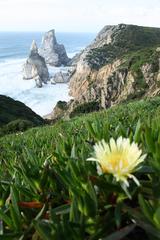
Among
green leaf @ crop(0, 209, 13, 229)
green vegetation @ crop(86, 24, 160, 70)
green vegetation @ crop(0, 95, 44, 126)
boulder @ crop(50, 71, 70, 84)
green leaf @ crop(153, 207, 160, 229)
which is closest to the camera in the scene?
green leaf @ crop(153, 207, 160, 229)

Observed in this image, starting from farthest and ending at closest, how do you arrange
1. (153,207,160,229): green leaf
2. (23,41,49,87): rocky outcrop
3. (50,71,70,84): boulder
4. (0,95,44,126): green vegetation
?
(23,41,49,87): rocky outcrop
(50,71,70,84): boulder
(0,95,44,126): green vegetation
(153,207,160,229): green leaf

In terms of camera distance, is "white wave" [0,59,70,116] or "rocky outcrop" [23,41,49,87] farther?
"rocky outcrop" [23,41,49,87]

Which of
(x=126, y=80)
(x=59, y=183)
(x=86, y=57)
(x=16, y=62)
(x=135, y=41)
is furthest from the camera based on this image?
(x=16, y=62)

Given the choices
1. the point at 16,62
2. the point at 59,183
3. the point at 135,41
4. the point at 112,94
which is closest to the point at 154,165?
the point at 59,183

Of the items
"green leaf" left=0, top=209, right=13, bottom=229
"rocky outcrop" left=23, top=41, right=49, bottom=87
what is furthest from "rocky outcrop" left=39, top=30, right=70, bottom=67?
"green leaf" left=0, top=209, right=13, bottom=229

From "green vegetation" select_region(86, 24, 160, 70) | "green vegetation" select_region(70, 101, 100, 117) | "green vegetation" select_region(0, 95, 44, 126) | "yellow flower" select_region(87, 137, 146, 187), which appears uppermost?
"yellow flower" select_region(87, 137, 146, 187)

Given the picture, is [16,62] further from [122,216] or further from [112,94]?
[122,216]

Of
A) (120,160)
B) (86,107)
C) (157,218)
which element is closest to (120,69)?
(86,107)

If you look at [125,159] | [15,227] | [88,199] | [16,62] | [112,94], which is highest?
[125,159]

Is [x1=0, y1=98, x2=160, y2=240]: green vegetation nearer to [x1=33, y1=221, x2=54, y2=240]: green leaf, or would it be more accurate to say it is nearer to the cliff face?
[x1=33, y1=221, x2=54, y2=240]: green leaf
